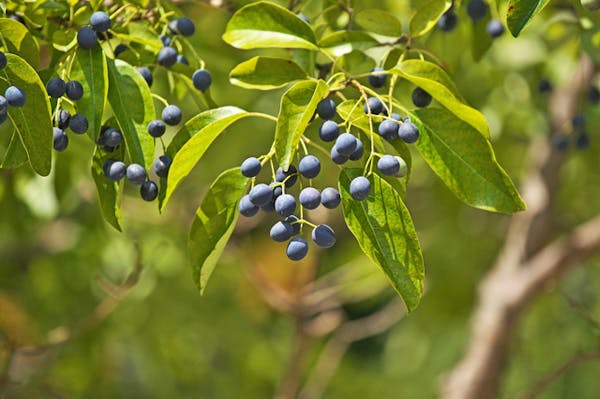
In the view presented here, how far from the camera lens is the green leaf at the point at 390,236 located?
1050 mm

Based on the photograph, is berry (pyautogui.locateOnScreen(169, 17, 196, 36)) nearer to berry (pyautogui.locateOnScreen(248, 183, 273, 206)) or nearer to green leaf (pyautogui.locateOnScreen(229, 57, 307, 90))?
green leaf (pyautogui.locateOnScreen(229, 57, 307, 90))

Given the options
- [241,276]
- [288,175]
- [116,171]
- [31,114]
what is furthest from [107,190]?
[241,276]

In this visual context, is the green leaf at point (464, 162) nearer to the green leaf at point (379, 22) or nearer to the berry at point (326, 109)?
the berry at point (326, 109)

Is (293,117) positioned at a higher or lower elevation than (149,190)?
higher

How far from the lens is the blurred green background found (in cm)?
229

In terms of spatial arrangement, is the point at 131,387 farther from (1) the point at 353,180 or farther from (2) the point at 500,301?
(1) the point at 353,180

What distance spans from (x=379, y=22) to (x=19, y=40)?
0.52m

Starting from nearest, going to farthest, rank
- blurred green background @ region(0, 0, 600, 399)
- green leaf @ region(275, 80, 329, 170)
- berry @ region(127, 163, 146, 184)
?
1. green leaf @ region(275, 80, 329, 170)
2. berry @ region(127, 163, 146, 184)
3. blurred green background @ region(0, 0, 600, 399)

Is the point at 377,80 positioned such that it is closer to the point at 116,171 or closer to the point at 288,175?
the point at 288,175

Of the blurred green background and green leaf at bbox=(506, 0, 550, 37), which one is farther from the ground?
green leaf at bbox=(506, 0, 550, 37)

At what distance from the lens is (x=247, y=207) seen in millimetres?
1094

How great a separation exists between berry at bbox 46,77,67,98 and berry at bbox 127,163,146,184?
0.13m

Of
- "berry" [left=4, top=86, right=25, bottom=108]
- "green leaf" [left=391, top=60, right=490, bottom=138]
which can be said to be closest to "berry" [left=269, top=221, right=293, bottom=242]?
"green leaf" [left=391, top=60, right=490, bottom=138]

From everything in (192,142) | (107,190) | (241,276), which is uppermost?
(192,142)
